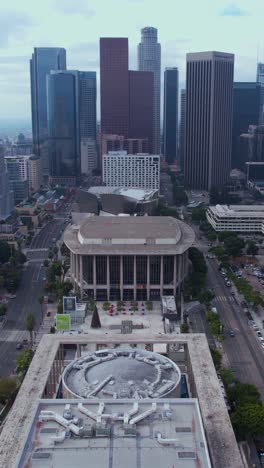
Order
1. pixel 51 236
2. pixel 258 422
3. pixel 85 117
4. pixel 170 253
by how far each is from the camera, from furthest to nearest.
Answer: pixel 85 117
pixel 51 236
pixel 170 253
pixel 258 422

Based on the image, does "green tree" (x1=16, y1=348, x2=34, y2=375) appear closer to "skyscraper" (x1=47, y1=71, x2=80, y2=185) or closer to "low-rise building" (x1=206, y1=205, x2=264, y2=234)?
"low-rise building" (x1=206, y1=205, x2=264, y2=234)

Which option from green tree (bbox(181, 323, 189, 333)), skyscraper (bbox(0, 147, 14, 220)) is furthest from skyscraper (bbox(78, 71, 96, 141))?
green tree (bbox(181, 323, 189, 333))

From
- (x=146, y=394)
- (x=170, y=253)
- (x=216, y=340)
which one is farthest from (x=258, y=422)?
(x=170, y=253)

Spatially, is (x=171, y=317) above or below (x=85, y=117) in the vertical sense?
below

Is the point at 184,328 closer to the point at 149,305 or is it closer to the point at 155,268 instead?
the point at 149,305

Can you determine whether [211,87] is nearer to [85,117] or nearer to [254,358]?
[85,117]

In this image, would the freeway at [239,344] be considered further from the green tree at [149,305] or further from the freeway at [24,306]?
the freeway at [24,306]
